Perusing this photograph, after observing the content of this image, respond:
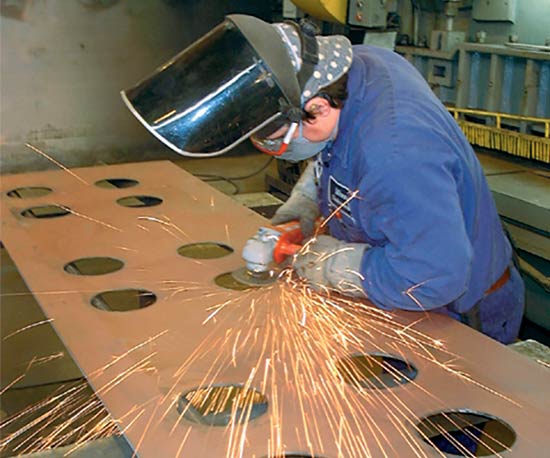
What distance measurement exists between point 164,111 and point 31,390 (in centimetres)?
195

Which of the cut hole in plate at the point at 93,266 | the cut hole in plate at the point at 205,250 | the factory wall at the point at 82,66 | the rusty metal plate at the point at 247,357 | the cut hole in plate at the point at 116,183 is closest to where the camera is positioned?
the rusty metal plate at the point at 247,357

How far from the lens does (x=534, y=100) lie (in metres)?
3.20

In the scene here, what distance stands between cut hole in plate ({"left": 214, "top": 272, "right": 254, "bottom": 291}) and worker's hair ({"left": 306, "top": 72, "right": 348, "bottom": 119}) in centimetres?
52

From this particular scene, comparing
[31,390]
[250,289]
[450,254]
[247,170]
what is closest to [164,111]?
[250,289]

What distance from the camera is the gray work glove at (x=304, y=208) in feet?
7.91

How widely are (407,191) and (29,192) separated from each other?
5.76ft

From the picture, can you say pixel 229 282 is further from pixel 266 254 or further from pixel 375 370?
pixel 375 370

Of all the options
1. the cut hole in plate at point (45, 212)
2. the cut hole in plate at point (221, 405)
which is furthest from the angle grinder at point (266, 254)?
the cut hole in plate at point (45, 212)

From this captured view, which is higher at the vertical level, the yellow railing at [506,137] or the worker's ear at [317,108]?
the worker's ear at [317,108]

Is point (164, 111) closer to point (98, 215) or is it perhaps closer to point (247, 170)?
point (98, 215)

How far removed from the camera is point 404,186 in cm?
170

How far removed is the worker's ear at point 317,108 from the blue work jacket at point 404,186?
0.05 metres

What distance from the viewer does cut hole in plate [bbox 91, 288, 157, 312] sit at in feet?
6.67

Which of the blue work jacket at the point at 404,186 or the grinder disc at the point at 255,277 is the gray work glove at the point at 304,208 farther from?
the blue work jacket at the point at 404,186
